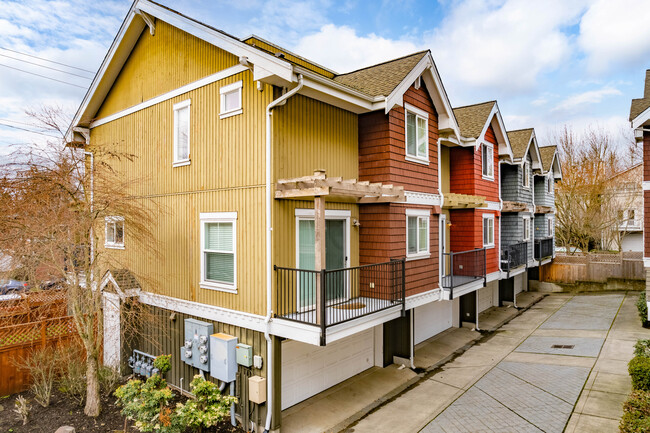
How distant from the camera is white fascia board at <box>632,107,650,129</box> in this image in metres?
12.1

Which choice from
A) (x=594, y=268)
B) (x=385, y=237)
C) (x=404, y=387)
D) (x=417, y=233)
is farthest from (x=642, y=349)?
(x=594, y=268)

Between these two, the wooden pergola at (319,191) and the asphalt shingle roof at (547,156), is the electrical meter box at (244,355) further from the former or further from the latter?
the asphalt shingle roof at (547,156)

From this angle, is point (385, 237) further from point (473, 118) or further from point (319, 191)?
point (473, 118)

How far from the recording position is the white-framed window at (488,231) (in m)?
15.5

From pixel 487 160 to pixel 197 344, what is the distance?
13513mm

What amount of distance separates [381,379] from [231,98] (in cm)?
896

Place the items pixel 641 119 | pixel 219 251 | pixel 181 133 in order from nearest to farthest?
pixel 219 251 < pixel 181 133 < pixel 641 119

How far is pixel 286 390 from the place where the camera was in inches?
355

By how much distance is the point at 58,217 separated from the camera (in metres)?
8.02

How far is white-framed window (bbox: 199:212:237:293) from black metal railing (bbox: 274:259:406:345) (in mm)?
1477

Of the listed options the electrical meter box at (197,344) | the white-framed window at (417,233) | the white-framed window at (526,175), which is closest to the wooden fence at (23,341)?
the electrical meter box at (197,344)

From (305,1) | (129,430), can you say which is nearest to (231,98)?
(129,430)

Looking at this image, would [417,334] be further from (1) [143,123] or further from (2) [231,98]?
(1) [143,123]

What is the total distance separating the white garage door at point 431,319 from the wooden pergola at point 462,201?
13.1 ft
